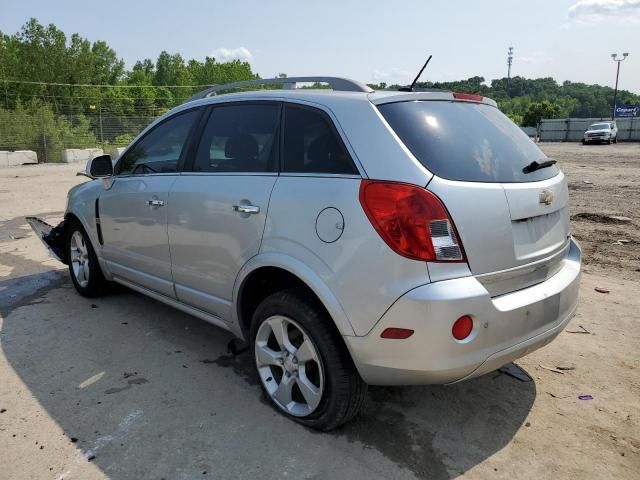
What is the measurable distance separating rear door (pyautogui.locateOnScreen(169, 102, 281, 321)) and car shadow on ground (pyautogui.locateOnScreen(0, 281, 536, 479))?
0.52 m

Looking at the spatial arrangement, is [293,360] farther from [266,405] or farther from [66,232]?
[66,232]

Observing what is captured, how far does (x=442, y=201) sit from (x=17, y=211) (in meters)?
9.88

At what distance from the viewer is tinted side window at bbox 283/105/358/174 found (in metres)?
2.60

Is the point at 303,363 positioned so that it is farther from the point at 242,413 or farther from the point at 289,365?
the point at 242,413

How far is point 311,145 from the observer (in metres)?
2.77

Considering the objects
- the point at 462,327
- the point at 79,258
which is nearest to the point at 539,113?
the point at 79,258

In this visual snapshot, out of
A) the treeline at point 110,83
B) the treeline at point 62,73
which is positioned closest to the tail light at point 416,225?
the treeline at point 110,83

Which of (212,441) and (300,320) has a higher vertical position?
(300,320)

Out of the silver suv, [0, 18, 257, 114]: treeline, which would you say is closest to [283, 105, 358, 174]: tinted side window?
the silver suv

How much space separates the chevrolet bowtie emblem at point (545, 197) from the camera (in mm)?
2683

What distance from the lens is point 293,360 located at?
9.23 ft

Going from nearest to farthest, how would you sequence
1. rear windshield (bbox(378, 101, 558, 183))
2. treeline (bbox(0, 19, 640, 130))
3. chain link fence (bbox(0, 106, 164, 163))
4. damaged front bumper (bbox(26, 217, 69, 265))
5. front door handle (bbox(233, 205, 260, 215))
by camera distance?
1. rear windshield (bbox(378, 101, 558, 183))
2. front door handle (bbox(233, 205, 260, 215))
3. damaged front bumper (bbox(26, 217, 69, 265))
4. chain link fence (bbox(0, 106, 164, 163))
5. treeline (bbox(0, 19, 640, 130))

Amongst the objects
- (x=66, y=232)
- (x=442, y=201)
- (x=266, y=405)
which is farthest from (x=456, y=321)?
(x=66, y=232)

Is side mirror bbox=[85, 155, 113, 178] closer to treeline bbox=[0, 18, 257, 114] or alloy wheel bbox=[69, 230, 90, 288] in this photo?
alloy wheel bbox=[69, 230, 90, 288]
